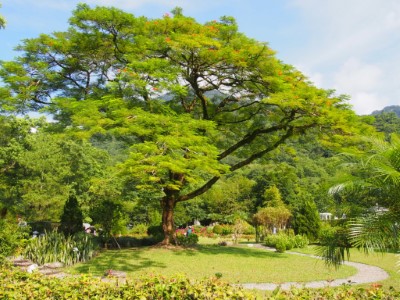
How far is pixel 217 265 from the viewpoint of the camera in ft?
41.4

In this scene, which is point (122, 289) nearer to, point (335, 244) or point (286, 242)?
point (335, 244)

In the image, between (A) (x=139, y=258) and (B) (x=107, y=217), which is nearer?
(A) (x=139, y=258)

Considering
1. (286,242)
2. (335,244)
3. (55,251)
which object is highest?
(335,244)

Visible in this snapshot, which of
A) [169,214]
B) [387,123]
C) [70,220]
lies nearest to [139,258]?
[169,214]

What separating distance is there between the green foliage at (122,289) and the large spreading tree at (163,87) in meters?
5.01

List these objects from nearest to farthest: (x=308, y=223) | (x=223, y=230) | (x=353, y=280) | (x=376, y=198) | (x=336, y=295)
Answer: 1. (x=336, y=295)
2. (x=376, y=198)
3. (x=353, y=280)
4. (x=308, y=223)
5. (x=223, y=230)

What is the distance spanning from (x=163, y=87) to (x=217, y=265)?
618 cm

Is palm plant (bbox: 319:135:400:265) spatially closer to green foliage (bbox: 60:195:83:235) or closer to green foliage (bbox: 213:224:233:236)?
green foliage (bbox: 60:195:83:235)

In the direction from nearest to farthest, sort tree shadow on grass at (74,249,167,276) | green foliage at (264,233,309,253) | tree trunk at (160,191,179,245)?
1. tree shadow on grass at (74,249,167,276)
2. tree trunk at (160,191,179,245)
3. green foliage at (264,233,309,253)

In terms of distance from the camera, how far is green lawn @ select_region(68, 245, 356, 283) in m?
10.8

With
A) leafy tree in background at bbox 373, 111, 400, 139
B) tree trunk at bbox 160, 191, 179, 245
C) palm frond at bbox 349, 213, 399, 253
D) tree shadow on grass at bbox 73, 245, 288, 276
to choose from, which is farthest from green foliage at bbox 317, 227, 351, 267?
leafy tree in background at bbox 373, 111, 400, 139

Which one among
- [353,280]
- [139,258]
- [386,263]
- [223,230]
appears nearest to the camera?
[353,280]

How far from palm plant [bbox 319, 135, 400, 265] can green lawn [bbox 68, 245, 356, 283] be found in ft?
15.4

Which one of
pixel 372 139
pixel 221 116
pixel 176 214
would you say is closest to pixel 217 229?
pixel 176 214
